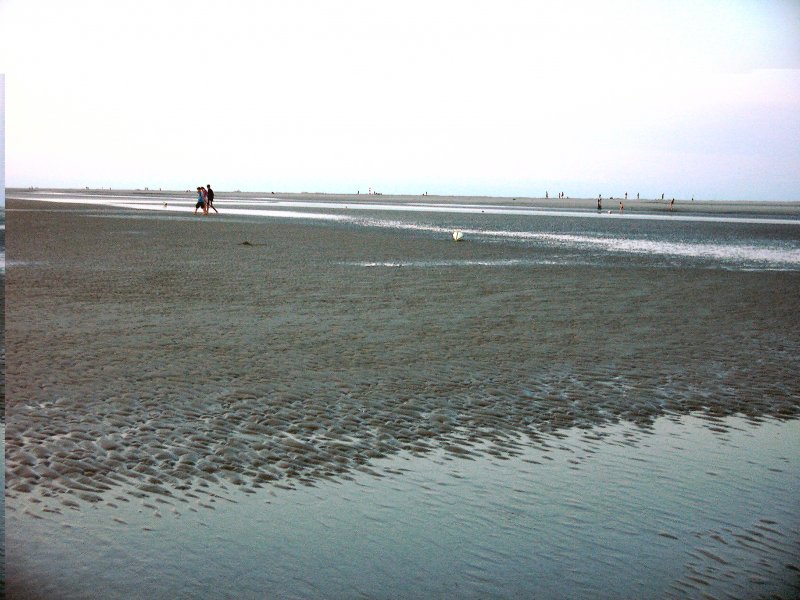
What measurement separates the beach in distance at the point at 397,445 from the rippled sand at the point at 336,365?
0.16ft

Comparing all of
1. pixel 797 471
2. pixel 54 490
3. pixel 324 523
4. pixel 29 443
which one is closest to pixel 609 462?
pixel 797 471

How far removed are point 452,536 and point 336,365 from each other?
5381 millimetres

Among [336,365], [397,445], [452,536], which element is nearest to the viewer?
[452,536]

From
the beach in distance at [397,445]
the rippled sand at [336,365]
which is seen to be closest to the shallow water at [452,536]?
the beach in distance at [397,445]

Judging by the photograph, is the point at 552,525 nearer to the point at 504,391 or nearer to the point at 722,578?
the point at 722,578

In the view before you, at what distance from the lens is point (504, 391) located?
981cm

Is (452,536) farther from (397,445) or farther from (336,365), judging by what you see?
(336,365)

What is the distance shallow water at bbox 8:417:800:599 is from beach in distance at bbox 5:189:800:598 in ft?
0.07

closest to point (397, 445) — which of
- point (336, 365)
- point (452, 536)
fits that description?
point (452, 536)

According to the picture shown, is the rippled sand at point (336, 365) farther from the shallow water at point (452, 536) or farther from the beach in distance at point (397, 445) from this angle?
the shallow water at point (452, 536)

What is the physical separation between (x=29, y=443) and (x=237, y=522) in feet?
8.68

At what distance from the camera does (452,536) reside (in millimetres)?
5727

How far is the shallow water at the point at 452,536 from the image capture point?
5.02 m

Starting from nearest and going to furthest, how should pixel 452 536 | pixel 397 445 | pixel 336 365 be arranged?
pixel 452 536, pixel 397 445, pixel 336 365
